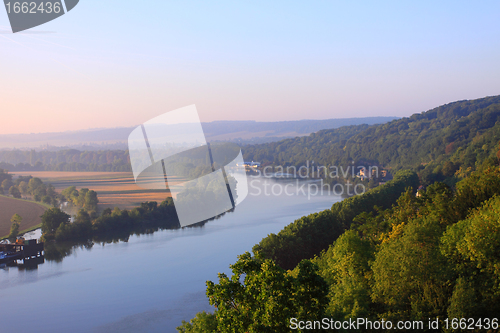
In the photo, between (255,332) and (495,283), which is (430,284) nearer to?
(495,283)

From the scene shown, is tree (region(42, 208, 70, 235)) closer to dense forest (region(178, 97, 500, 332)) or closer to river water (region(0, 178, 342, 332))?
river water (region(0, 178, 342, 332))

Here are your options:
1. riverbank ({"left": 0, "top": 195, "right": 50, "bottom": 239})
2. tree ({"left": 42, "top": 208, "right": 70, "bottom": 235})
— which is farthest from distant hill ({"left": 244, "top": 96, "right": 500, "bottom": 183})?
riverbank ({"left": 0, "top": 195, "right": 50, "bottom": 239})

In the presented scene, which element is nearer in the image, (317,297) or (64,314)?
(317,297)

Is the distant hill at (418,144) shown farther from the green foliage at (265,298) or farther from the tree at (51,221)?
the green foliage at (265,298)

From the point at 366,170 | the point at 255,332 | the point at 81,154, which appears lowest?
the point at 366,170

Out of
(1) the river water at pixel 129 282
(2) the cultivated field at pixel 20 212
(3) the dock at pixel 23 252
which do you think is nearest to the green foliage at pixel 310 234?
(1) the river water at pixel 129 282

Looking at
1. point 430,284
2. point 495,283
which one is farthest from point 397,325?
point 495,283
